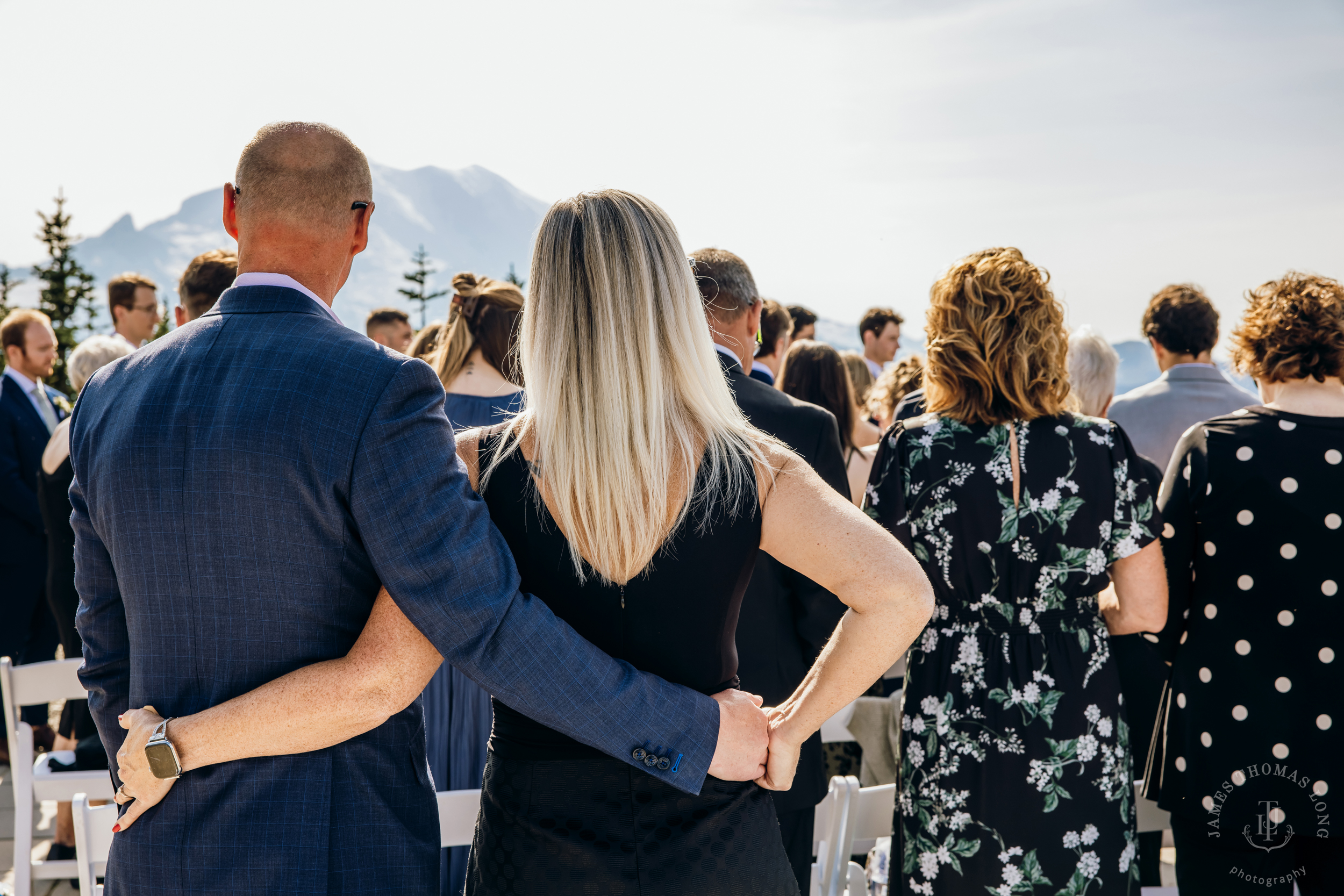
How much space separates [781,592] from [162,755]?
150cm

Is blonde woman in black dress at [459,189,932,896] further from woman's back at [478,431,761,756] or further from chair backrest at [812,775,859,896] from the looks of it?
chair backrest at [812,775,859,896]

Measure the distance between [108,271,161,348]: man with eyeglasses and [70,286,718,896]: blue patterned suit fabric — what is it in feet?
13.6

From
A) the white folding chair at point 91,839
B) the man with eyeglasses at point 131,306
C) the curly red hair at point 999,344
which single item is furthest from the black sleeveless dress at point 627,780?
the man with eyeglasses at point 131,306

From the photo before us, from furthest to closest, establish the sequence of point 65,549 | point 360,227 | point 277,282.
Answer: point 65,549 → point 360,227 → point 277,282

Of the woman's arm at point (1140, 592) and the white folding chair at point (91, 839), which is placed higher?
the woman's arm at point (1140, 592)

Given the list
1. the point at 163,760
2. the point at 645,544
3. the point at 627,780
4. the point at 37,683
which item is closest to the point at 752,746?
the point at 627,780

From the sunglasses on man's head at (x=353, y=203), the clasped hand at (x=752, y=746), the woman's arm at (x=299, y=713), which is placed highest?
the sunglasses on man's head at (x=353, y=203)

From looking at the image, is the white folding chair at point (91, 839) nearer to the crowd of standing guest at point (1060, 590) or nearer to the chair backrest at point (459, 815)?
the chair backrest at point (459, 815)

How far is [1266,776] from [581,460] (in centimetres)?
199

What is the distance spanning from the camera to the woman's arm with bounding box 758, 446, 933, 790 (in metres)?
1.35

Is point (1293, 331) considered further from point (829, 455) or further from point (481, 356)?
point (481, 356)

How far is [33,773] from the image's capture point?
2348 mm

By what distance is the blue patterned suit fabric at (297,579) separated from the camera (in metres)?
1.25

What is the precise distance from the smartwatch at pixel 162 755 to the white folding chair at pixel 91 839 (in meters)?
0.55
